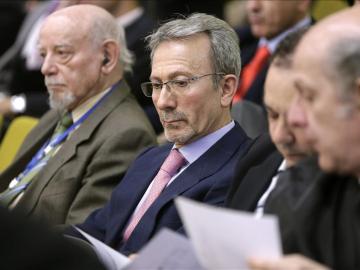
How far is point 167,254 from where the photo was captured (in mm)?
2451

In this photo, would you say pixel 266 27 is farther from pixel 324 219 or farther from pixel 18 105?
pixel 324 219

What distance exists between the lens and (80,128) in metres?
4.10

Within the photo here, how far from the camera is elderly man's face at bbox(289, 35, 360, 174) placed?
2.31m

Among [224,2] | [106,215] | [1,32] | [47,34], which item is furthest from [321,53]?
[1,32]

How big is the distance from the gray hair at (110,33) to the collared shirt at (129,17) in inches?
50.3

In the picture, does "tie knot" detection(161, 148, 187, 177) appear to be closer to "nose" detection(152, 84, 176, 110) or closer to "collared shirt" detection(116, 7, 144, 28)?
"nose" detection(152, 84, 176, 110)

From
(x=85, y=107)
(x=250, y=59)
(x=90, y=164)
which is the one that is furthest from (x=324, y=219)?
(x=250, y=59)

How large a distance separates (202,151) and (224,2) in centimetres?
355

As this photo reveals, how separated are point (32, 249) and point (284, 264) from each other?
2.59 feet

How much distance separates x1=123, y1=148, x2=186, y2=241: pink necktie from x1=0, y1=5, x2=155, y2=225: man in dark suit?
475 mm

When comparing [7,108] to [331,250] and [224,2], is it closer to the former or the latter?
[224,2]

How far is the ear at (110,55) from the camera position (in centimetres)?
426

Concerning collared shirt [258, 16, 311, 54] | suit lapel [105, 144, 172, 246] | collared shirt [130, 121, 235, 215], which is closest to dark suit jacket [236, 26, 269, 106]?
collared shirt [258, 16, 311, 54]

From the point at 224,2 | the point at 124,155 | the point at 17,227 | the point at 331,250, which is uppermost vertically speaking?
the point at 17,227
